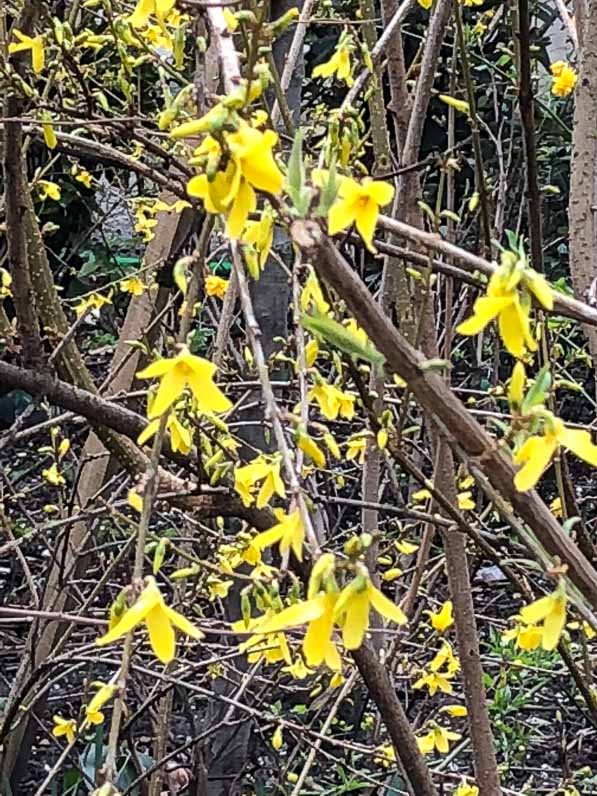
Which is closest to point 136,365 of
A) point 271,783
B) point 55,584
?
point 55,584

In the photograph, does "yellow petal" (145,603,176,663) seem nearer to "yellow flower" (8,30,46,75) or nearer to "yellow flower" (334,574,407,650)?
"yellow flower" (334,574,407,650)

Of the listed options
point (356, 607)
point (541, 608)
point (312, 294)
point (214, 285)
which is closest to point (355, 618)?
point (356, 607)

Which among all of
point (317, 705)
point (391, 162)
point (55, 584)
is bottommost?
point (317, 705)

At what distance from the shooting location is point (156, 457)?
2.96 feet

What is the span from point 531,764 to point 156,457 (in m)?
2.65

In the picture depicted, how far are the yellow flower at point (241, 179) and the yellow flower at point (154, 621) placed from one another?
0.89 ft

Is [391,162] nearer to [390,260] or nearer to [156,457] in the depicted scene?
[390,260]

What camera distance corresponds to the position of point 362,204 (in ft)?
2.57

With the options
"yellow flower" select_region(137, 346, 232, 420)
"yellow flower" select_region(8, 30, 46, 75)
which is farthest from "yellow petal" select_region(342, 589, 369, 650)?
"yellow flower" select_region(8, 30, 46, 75)

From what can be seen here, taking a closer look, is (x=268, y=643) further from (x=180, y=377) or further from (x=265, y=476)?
(x=180, y=377)

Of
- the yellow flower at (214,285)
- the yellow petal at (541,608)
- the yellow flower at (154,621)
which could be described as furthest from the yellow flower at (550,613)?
the yellow flower at (214,285)

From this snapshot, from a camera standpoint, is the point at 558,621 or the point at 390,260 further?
the point at 390,260

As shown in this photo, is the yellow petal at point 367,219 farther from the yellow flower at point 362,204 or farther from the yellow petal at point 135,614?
the yellow petal at point 135,614

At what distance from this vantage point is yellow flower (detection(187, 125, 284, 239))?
71cm
